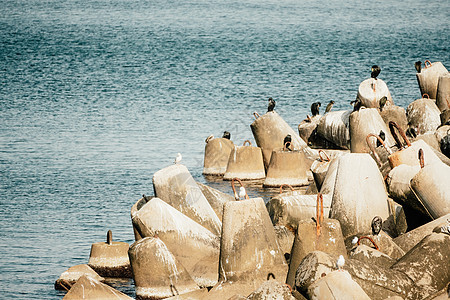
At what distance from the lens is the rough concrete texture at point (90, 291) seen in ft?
33.7

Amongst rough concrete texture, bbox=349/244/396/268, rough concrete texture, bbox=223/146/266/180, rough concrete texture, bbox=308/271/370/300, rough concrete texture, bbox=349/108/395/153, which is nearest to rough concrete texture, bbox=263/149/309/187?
rough concrete texture, bbox=223/146/266/180

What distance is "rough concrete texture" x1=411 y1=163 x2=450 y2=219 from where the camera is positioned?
10.7 m

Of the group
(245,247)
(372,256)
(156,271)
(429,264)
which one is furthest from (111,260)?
(429,264)

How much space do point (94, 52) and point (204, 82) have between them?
1725 centimetres

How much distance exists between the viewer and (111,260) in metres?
12.8

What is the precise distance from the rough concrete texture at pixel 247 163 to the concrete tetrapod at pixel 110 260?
23.2 feet

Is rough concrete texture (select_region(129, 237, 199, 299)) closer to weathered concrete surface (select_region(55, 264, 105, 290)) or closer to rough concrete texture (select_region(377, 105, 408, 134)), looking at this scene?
weathered concrete surface (select_region(55, 264, 105, 290))

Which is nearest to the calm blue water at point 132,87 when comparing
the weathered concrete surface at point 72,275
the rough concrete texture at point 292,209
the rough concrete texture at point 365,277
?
the weathered concrete surface at point 72,275

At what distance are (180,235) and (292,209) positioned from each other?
5.63ft

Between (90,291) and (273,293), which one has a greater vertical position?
(273,293)

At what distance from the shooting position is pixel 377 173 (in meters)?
11.8

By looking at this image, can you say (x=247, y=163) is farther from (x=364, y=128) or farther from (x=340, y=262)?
(x=340, y=262)

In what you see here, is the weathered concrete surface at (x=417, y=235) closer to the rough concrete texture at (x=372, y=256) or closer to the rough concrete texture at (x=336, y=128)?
the rough concrete texture at (x=372, y=256)

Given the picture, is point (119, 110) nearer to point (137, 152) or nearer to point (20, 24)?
point (137, 152)
